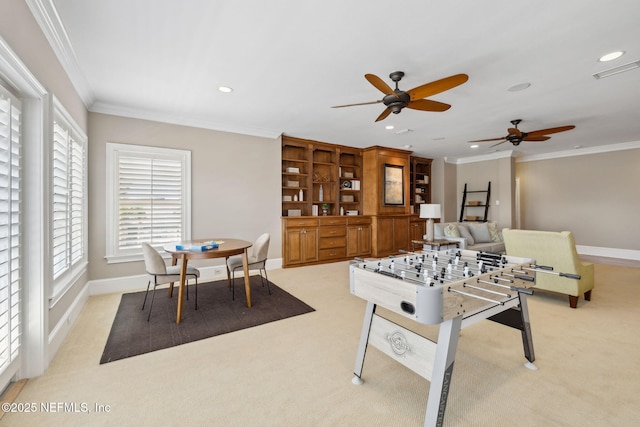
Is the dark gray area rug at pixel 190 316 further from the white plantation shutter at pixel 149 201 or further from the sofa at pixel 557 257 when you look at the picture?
the sofa at pixel 557 257

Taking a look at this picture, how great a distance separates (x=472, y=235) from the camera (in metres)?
5.73

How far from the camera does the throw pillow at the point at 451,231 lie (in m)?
5.35

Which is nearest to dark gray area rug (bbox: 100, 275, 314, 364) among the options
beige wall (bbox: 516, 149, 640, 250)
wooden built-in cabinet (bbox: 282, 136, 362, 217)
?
wooden built-in cabinet (bbox: 282, 136, 362, 217)

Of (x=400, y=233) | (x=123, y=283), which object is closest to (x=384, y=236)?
(x=400, y=233)

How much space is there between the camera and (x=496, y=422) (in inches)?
59.7

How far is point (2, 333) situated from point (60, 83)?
208 cm

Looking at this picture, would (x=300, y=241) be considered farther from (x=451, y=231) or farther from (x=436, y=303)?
(x=436, y=303)

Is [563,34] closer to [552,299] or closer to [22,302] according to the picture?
[552,299]

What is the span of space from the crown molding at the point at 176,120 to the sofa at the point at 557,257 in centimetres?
404

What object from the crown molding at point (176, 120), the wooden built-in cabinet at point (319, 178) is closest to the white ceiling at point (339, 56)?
the crown molding at point (176, 120)

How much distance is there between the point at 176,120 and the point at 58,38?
6.48 feet

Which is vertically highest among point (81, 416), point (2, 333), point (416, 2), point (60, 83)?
point (416, 2)

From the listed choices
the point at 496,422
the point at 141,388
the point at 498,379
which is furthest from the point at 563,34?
the point at 141,388

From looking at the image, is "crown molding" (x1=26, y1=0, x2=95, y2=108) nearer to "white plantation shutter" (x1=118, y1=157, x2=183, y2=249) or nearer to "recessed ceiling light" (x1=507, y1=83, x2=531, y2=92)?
"white plantation shutter" (x1=118, y1=157, x2=183, y2=249)
